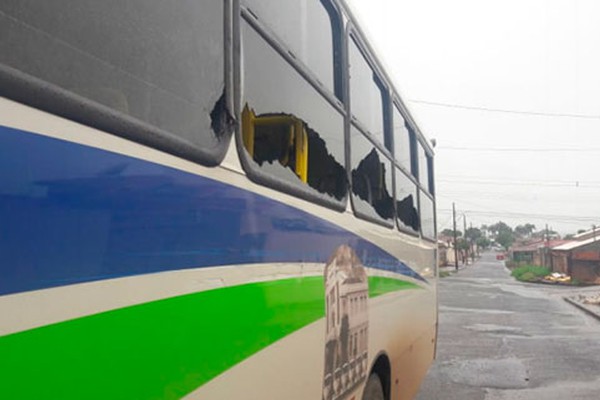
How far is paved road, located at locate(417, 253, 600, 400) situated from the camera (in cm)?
884

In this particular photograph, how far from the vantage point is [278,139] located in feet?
8.48

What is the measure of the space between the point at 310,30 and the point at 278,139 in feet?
2.37

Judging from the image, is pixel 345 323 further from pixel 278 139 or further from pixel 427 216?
pixel 427 216

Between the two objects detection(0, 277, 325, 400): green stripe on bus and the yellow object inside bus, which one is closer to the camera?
detection(0, 277, 325, 400): green stripe on bus

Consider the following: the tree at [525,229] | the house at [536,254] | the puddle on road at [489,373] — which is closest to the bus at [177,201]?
the puddle on road at [489,373]

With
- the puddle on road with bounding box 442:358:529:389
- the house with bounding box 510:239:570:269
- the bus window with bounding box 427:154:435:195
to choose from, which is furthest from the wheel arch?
the house with bounding box 510:239:570:269

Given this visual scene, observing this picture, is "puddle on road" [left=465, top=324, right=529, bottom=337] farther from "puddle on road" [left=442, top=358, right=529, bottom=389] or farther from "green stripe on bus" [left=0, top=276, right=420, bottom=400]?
"green stripe on bus" [left=0, top=276, right=420, bottom=400]

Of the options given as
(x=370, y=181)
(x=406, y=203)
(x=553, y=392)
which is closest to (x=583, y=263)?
(x=553, y=392)

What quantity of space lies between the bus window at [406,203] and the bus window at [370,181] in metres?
0.35

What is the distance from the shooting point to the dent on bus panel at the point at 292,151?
2.35 metres

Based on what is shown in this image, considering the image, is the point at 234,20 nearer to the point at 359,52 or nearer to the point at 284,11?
the point at 284,11

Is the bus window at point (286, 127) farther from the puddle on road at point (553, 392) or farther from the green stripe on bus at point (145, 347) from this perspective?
the puddle on road at point (553, 392)

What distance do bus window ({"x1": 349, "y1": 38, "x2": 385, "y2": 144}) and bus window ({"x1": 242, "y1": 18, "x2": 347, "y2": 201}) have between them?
51 cm

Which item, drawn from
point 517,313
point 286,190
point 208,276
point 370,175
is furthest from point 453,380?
point 517,313
